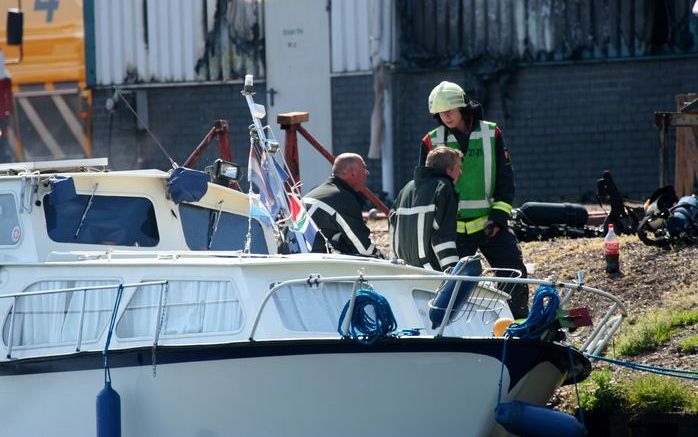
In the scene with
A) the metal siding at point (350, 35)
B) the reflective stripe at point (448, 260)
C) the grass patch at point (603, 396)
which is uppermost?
the metal siding at point (350, 35)

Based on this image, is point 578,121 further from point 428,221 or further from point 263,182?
point 263,182

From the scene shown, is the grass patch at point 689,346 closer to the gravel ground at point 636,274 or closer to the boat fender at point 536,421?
the gravel ground at point 636,274

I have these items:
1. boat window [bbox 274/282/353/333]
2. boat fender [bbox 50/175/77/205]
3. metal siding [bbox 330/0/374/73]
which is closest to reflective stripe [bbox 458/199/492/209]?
boat window [bbox 274/282/353/333]

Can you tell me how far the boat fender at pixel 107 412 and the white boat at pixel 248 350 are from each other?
51 millimetres

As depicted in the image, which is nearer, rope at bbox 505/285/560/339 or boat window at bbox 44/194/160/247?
rope at bbox 505/285/560/339

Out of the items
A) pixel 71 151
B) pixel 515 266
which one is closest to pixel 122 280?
pixel 515 266

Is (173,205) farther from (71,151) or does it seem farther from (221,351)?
(71,151)

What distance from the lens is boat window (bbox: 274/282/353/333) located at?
24.6 ft

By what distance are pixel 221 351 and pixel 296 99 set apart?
11.6 m

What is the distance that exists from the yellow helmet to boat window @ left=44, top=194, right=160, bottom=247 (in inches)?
79.0

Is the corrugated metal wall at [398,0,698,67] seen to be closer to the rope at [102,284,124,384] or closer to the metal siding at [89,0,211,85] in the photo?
the metal siding at [89,0,211,85]

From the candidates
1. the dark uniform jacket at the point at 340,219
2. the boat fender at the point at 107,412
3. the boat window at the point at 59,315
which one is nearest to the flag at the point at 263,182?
the dark uniform jacket at the point at 340,219

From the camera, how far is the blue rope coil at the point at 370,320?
23.6 ft

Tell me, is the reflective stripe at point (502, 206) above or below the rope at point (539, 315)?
above
